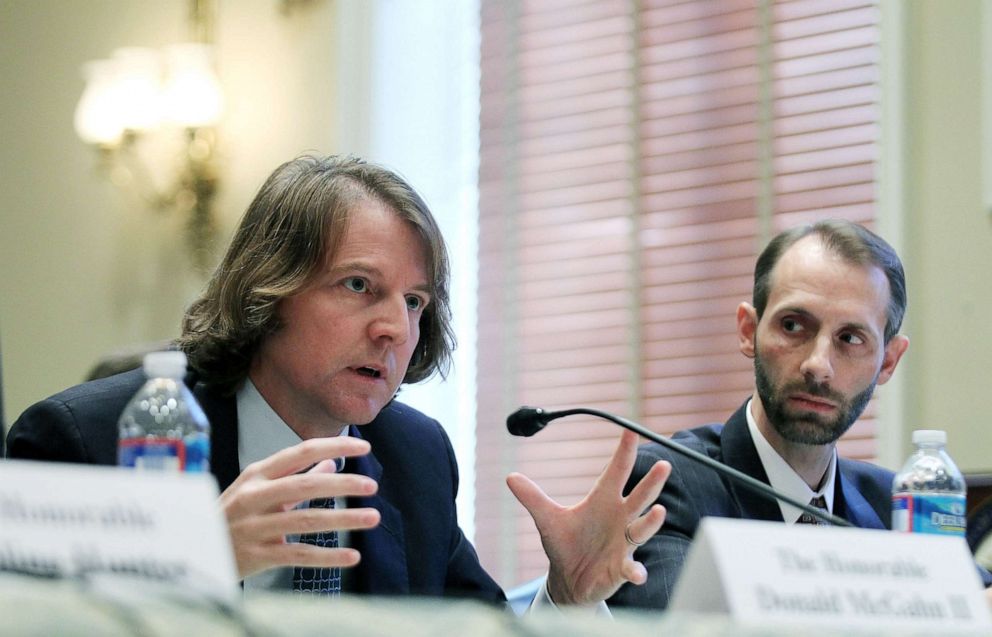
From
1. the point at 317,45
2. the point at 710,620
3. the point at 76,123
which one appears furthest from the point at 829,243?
the point at 76,123

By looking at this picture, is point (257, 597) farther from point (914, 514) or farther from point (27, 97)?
point (27, 97)

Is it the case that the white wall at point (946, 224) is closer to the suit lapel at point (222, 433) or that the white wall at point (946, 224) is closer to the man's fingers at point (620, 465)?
the man's fingers at point (620, 465)

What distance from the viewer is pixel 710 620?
973 mm

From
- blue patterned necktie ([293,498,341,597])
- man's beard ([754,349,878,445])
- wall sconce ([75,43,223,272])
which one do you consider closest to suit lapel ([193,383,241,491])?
blue patterned necktie ([293,498,341,597])

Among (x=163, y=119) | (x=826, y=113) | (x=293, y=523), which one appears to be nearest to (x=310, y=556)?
(x=293, y=523)

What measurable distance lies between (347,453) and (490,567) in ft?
9.42

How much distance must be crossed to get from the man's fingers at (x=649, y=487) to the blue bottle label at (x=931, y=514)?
0.36 metres

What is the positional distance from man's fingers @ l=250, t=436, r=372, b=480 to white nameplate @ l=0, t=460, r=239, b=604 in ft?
1.50

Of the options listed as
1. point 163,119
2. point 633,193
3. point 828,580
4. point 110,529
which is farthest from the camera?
point 163,119

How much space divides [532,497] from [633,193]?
2.44m

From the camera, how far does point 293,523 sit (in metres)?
1.53

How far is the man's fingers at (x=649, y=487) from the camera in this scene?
6.11ft

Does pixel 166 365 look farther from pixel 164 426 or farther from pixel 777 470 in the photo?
pixel 777 470

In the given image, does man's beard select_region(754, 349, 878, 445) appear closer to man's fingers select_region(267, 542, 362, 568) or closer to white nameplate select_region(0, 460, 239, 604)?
man's fingers select_region(267, 542, 362, 568)
